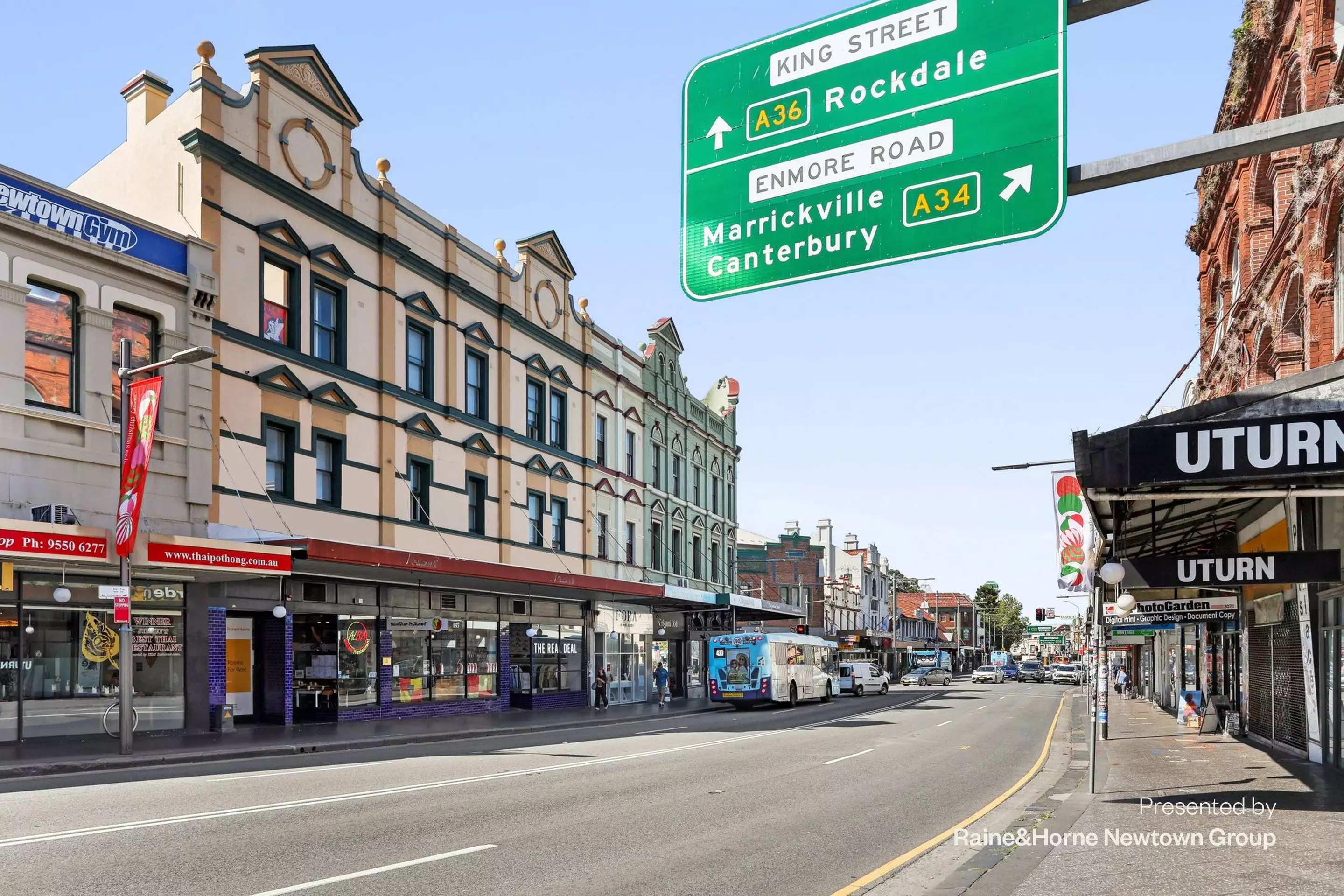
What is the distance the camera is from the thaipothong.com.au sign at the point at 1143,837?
1037 centimetres

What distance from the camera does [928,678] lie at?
227ft

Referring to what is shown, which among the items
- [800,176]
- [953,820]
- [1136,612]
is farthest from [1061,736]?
[800,176]

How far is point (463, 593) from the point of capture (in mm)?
32781

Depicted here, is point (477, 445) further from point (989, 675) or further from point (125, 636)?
point (989, 675)

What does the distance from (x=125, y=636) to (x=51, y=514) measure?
271 cm

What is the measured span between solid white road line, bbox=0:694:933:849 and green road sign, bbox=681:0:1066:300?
784 centimetres

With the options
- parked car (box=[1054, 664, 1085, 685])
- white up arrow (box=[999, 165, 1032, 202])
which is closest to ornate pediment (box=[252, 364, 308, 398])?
white up arrow (box=[999, 165, 1032, 202])

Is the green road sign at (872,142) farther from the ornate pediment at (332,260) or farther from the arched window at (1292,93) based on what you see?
the ornate pediment at (332,260)

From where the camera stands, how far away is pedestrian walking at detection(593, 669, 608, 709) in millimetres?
37094

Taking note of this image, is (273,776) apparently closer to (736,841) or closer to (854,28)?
(736,841)

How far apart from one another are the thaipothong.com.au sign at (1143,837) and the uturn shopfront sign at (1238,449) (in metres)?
3.33

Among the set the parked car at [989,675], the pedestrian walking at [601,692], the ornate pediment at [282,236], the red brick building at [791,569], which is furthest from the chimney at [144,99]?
the parked car at [989,675]

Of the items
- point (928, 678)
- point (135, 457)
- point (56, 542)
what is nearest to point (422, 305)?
point (135, 457)

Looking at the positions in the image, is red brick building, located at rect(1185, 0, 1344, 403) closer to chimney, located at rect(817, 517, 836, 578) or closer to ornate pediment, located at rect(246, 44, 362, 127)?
ornate pediment, located at rect(246, 44, 362, 127)
